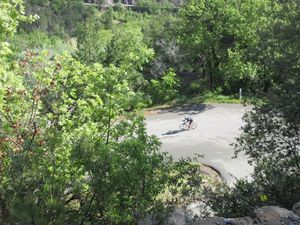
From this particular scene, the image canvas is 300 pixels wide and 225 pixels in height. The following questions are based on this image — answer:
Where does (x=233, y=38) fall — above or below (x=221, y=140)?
above

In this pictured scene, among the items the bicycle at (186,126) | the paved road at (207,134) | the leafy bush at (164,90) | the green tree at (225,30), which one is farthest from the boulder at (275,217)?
the leafy bush at (164,90)

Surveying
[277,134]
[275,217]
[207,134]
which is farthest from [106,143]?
[207,134]

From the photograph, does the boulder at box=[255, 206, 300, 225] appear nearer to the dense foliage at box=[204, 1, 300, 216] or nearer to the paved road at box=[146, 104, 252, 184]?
the dense foliage at box=[204, 1, 300, 216]

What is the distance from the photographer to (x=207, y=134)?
22031mm

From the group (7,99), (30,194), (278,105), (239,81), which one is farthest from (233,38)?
(30,194)

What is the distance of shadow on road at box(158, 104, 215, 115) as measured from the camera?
86.3 feet

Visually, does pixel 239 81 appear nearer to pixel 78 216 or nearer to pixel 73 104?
pixel 73 104

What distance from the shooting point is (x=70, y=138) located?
7.86 m

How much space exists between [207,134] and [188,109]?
16.7 ft

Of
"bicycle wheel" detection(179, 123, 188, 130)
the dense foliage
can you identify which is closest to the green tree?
"bicycle wheel" detection(179, 123, 188, 130)

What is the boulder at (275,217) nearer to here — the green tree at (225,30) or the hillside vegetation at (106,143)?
the hillside vegetation at (106,143)

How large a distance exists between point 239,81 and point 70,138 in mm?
24054

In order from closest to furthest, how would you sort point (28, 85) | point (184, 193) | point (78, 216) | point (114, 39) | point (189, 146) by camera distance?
point (78, 216)
point (184, 193)
point (28, 85)
point (189, 146)
point (114, 39)

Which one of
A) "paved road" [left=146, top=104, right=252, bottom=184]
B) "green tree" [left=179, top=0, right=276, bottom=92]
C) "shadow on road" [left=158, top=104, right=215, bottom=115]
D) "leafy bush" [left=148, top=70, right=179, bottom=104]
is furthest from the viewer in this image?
"leafy bush" [left=148, top=70, right=179, bottom=104]
